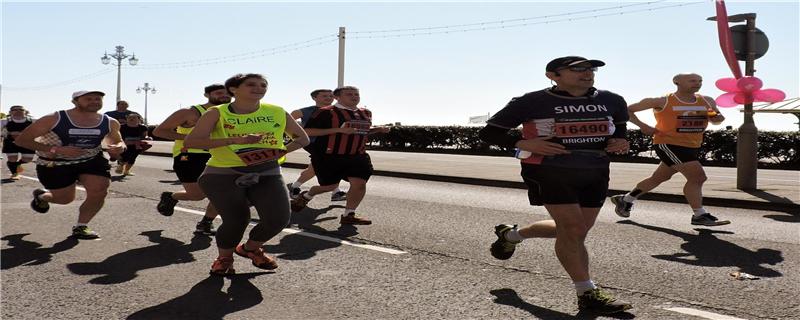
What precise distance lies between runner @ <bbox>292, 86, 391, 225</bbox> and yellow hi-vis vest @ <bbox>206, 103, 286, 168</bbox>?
285 cm

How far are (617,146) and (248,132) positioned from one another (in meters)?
2.41

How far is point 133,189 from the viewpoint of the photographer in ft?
41.9

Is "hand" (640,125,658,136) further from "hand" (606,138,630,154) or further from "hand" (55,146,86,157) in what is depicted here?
"hand" (55,146,86,157)

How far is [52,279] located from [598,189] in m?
3.67

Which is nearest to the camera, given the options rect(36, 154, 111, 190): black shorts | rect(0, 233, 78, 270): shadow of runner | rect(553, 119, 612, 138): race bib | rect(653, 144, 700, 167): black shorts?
rect(553, 119, 612, 138): race bib

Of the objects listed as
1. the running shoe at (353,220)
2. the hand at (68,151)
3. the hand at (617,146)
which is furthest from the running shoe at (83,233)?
the hand at (617,146)

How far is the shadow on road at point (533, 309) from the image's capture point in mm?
4281

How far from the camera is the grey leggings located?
5355 mm

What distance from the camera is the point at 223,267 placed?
5.48 m

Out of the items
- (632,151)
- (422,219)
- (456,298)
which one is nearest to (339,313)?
(456,298)

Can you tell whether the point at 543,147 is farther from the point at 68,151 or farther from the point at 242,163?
the point at 68,151

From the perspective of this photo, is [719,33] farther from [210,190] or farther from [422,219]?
[210,190]

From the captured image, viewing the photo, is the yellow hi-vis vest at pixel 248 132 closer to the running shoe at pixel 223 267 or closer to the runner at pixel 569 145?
the running shoe at pixel 223 267

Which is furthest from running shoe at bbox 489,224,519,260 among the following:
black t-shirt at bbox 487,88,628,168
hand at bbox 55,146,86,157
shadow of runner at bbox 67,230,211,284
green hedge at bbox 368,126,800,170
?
green hedge at bbox 368,126,800,170
